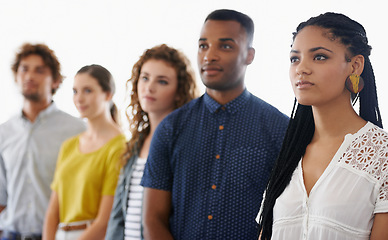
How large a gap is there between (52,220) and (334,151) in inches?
81.7

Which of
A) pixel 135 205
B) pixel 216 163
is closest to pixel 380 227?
pixel 216 163

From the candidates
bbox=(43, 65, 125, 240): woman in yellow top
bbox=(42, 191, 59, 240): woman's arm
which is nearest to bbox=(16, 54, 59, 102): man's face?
bbox=(43, 65, 125, 240): woman in yellow top

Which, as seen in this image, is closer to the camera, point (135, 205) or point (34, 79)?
point (135, 205)

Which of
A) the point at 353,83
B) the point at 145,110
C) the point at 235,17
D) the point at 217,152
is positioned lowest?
the point at 217,152

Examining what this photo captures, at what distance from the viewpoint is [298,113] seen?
1910 millimetres

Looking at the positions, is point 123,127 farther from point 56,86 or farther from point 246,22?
point 246,22

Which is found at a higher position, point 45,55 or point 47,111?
point 45,55

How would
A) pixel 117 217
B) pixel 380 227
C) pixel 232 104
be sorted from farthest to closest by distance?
pixel 117 217 < pixel 232 104 < pixel 380 227

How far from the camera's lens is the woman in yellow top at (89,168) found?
3.00 m

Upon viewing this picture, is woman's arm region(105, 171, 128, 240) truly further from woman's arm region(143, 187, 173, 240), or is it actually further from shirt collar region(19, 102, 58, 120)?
shirt collar region(19, 102, 58, 120)

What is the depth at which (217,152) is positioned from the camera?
2.30 metres

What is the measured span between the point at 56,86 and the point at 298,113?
2374mm

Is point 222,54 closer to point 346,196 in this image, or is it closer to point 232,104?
point 232,104

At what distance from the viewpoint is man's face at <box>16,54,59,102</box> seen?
12.2 ft
